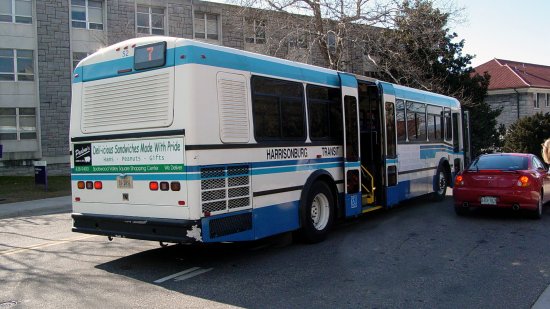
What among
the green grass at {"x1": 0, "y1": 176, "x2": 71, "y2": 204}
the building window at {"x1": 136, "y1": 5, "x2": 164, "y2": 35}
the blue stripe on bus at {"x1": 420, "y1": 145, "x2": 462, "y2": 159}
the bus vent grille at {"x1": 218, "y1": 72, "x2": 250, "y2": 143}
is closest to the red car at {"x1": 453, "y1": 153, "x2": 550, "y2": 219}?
the blue stripe on bus at {"x1": 420, "y1": 145, "x2": 462, "y2": 159}

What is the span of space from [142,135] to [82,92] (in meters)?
1.53

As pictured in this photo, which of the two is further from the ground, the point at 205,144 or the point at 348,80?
the point at 348,80

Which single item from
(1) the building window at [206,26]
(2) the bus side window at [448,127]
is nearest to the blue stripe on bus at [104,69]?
(2) the bus side window at [448,127]

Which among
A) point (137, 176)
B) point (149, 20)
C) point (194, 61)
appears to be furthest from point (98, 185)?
point (149, 20)

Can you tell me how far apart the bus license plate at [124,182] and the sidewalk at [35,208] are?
8.64 metres

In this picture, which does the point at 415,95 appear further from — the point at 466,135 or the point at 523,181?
the point at 466,135

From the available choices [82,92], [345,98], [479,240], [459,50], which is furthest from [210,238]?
[459,50]

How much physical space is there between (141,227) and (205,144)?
1.44 m

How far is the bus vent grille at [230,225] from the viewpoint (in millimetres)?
6375

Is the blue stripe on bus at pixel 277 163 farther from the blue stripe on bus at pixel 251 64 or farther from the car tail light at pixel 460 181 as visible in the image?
the car tail light at pixel 460 181

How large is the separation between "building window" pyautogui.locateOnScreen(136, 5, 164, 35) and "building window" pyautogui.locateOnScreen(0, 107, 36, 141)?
8.21 m

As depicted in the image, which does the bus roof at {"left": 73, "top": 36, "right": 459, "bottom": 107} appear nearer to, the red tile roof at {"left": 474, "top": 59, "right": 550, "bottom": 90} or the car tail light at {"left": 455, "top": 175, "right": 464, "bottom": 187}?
the car tail light at {"left": 455, "top": 175, "right": 464, "bottom": 187}

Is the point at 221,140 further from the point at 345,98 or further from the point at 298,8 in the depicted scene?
the point at 298,8

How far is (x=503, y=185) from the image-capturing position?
10211 mm
